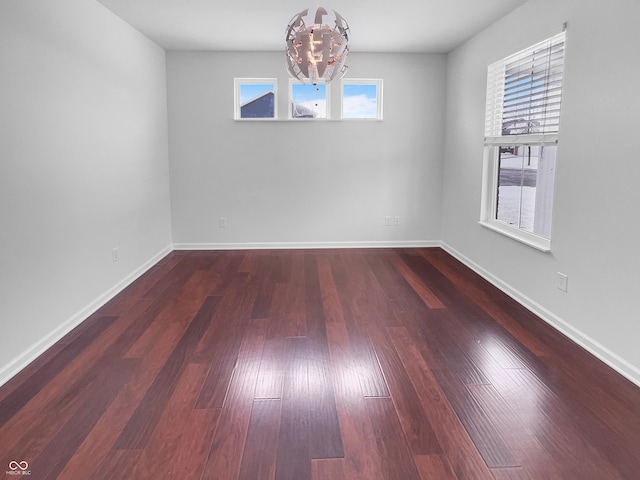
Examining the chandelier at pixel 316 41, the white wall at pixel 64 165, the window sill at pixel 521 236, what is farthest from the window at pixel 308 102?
the chandelier at pixel 316 41

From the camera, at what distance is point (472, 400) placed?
2379 mm

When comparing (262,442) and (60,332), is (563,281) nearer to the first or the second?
(262,442)

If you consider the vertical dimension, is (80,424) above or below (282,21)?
below

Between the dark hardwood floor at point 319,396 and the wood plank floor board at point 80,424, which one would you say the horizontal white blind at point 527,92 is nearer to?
the dark hardwood floor at point 319,396

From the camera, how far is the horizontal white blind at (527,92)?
11.2 ft

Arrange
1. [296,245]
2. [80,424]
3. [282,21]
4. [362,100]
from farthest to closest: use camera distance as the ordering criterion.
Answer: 1. [296,245]
2. [362,100]
3. [282,21]
4. [80,424]

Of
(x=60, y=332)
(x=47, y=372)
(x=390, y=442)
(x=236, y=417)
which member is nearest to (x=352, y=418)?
(x=390, y=442)

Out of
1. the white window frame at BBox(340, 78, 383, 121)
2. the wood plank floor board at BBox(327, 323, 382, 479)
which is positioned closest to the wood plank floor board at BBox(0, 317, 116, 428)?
the wood plank floor board at BBox(327, 323, 382, 479)

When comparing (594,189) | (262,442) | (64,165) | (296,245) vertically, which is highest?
(64,165)

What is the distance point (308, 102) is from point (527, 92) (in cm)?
286

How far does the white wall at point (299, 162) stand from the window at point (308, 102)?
14 cm

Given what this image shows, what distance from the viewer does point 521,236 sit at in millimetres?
4031

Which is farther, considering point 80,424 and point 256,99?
point 256,99

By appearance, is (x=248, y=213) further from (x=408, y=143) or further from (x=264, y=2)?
(x=264, y=2)
